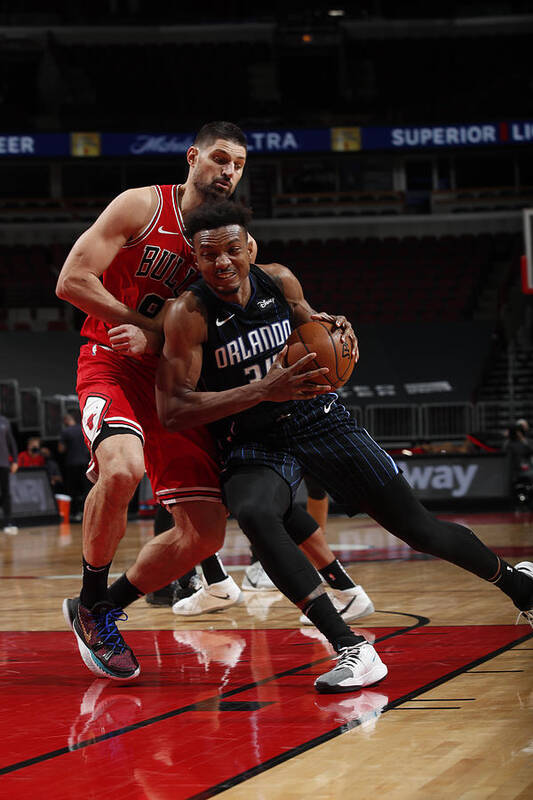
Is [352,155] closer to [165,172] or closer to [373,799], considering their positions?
[165,172]

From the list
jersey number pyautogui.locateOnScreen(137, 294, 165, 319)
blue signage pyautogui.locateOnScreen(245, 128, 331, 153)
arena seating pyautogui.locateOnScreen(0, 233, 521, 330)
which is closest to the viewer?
jersey number pyautogui.locateOnScreen(137, 294, 165, 319)

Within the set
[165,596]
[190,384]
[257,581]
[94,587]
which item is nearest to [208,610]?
[165,596]

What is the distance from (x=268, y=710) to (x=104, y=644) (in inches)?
36.6

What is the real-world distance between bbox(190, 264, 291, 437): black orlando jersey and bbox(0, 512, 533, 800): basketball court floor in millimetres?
976

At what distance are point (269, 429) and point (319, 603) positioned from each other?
27.9 inches

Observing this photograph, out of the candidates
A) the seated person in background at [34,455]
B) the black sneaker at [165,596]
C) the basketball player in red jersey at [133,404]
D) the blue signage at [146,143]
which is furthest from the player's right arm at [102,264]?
the blue signage at [146,143]

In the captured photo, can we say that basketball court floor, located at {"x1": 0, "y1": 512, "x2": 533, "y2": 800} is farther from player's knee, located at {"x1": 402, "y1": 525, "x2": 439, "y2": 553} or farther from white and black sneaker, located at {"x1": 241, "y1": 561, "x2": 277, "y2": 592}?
white and black sneaker, located at {"x1": 241, "y1": 561, "x2": 277, "y2": 592}

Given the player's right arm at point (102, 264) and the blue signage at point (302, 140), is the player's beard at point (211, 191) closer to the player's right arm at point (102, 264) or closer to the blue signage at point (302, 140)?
the player's right arm at point (102, 264)

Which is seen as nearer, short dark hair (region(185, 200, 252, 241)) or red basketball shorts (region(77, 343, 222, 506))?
short dark hair (region(185, 200, 252, 241))

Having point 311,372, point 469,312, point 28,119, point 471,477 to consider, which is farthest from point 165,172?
point 311,372

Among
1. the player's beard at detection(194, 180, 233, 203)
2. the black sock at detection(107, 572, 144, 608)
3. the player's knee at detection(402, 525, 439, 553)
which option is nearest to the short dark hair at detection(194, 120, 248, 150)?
the player's beard at detection(194, 180, 233, 203)

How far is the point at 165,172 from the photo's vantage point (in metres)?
30.6

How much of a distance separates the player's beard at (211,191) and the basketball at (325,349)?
2.27ft

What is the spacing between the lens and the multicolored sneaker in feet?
12.7
